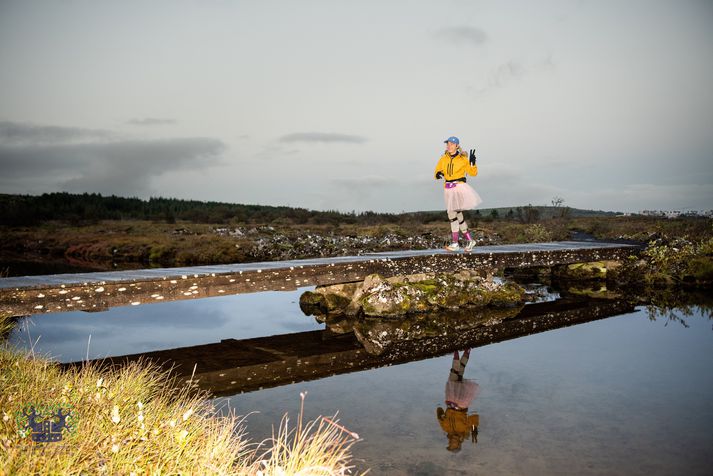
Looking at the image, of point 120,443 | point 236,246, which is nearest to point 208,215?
point 236,246

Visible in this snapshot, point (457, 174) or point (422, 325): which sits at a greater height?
point (457, 174)

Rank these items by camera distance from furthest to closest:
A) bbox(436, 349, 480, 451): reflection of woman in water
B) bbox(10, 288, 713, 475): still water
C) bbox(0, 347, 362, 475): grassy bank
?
bbox(436, 349, 480, 451): reflection of woman in water, bbox(10, 288, 713, 475): still water, bbox(0, 347, 362, 475): grassy bank

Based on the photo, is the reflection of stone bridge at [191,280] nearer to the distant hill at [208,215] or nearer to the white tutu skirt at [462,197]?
the white tutu skirt at [462,197]

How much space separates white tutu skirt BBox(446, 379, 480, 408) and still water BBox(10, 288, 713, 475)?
0.12m

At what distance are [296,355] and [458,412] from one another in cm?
344

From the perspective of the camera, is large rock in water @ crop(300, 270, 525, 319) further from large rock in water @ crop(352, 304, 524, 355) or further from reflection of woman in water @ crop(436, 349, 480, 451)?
reflection of woman in water @ crop(436, 349, 480, 451)

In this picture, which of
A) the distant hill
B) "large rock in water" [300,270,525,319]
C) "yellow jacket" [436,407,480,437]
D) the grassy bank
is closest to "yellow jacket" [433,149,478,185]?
"large rock in water" [300,270,525,319]

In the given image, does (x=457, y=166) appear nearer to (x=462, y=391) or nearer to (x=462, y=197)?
(x=462, y=197)

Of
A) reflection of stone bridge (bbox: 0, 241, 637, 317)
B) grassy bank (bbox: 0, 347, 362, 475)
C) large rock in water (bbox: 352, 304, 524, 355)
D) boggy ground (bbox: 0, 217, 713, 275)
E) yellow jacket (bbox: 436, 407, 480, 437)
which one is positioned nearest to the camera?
grassy bank (bbox: 0, 347, 362, 475)

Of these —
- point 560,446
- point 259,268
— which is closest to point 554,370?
point 560,446

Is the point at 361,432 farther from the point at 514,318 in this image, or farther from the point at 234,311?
the point at 234,311

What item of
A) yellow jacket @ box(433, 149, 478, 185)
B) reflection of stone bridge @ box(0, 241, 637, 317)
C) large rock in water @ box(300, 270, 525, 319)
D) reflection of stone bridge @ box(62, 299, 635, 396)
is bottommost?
reflection of stone bridge @ box(62, 299, 635, 396)

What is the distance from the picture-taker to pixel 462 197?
13055 millimetres

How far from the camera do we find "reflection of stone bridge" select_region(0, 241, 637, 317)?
337 inches
